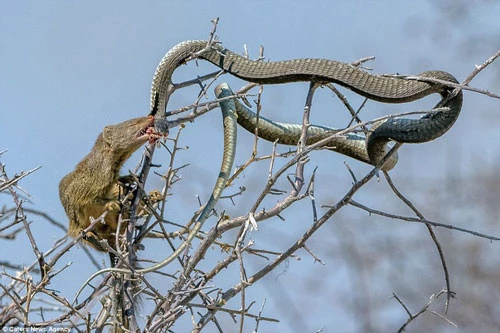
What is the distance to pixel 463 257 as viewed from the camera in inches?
496

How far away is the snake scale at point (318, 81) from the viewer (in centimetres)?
682

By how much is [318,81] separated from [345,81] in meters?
0.17

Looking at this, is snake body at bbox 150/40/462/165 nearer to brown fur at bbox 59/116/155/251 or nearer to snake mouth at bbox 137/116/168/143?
snake mouth at bbox 137/116/168/143

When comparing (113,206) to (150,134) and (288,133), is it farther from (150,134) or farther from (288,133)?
(288,133)

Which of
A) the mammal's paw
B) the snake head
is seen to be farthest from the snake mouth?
the mammal's paw

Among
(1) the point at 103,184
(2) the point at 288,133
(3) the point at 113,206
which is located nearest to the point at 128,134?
(1) the point at 103,184

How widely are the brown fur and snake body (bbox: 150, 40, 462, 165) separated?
36cm

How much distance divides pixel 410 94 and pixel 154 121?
163 centimetres

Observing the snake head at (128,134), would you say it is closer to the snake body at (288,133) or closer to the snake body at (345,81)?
the snake body at (345,81)

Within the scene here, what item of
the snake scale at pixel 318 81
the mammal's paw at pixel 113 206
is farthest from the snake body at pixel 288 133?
the mammal's paw at pixel 113 206

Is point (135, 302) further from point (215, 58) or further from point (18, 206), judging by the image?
point (215, 58)

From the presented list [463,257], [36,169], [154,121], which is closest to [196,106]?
[154,121]

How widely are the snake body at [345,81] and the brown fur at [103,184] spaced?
0.36 m

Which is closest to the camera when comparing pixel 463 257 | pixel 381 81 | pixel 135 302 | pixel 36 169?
pixel 36 169
